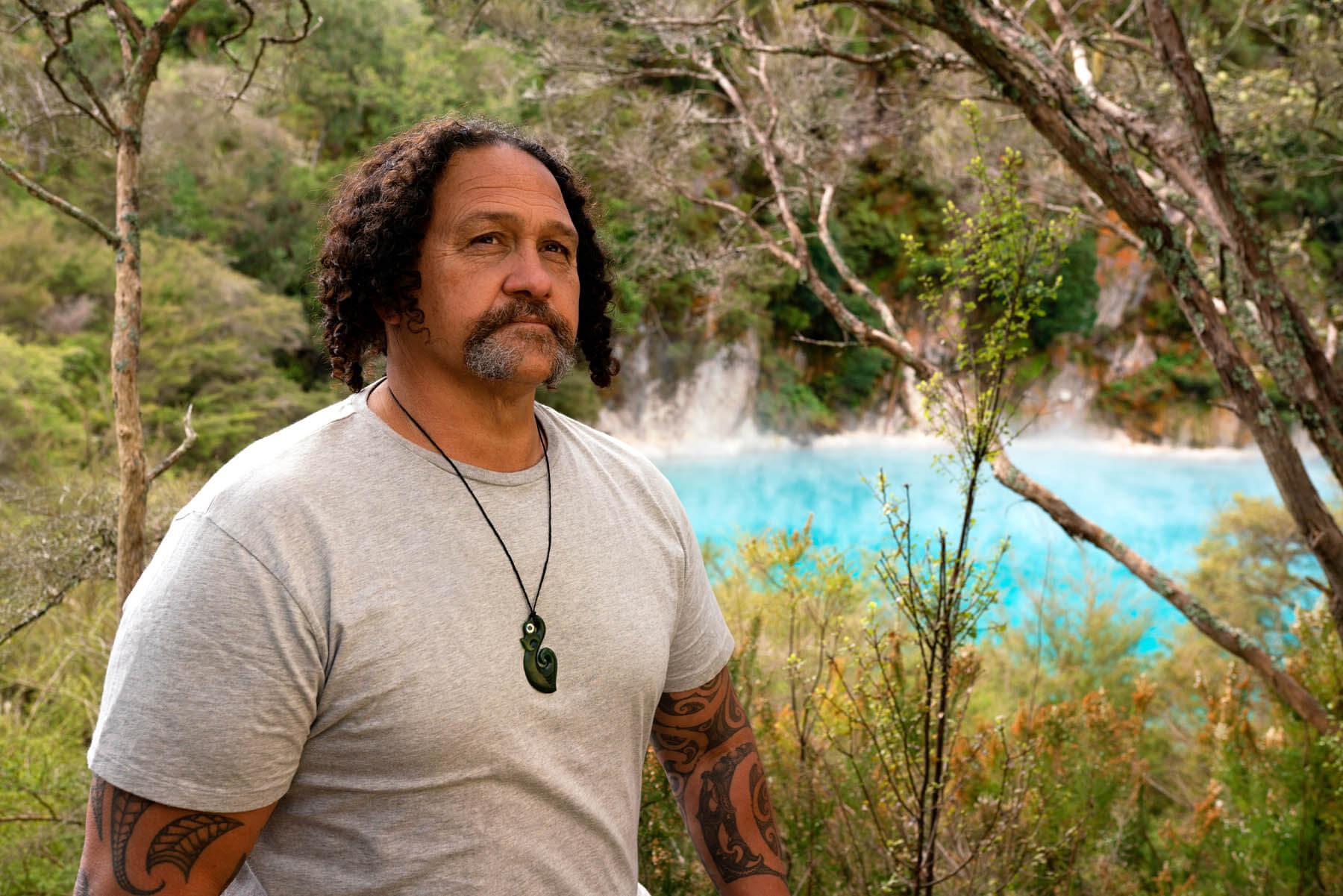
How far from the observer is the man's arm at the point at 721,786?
1.32 metres

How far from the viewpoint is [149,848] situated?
2.88ft

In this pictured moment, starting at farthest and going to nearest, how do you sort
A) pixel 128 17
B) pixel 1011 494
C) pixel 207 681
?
pixel 1011 494 < pixel 128 17 < pixel 207 681

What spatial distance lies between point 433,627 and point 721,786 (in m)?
0.54

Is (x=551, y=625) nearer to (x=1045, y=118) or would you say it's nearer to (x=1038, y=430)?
(x=1045, y=118)

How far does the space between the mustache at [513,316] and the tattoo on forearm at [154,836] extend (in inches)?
22.4

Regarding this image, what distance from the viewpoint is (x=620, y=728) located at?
3.73 feet

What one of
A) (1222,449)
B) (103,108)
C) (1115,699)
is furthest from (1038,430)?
(103,108)

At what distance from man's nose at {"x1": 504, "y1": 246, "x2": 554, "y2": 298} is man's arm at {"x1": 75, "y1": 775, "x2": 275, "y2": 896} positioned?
63 centimetres

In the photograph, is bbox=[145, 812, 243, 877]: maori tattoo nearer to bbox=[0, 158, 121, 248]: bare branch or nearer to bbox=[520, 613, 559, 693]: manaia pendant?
bbox=[520, 613, 559, 693]: manaia pendant

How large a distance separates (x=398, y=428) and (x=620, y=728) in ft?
1.41

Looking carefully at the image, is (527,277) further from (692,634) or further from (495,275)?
(692,634)

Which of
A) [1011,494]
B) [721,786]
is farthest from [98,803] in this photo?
[1011,494]

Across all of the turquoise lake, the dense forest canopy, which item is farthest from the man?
the turquoise lake

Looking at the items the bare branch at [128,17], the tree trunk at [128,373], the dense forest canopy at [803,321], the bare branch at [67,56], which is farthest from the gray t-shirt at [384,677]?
the bare branch at [128,17]
